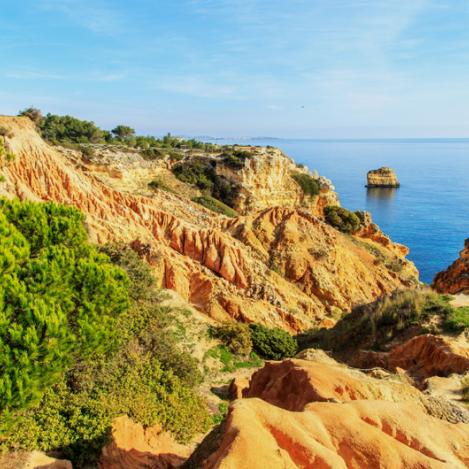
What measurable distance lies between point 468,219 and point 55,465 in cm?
8998

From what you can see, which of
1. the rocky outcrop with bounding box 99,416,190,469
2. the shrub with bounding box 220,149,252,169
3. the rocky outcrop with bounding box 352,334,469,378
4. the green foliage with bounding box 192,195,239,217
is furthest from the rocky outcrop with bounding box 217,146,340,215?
the rocky outcrop with bounding box 99,416,190,469

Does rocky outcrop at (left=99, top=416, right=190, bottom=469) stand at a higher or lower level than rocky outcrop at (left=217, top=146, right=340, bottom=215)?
lower

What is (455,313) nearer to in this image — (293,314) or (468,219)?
(293,314)

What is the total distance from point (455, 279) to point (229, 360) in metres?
20.8

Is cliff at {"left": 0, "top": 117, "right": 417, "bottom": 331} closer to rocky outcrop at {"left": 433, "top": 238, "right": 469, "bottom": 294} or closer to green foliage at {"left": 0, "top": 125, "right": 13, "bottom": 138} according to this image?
green foliage at {"left": 0, "top": 125, "right": 13, "bottom": 138}

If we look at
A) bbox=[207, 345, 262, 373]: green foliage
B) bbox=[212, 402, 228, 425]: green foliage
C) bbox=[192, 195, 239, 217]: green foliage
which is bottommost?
bbox=[207, 345, 262, 373]: green foliage

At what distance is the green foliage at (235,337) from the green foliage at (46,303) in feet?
30.1

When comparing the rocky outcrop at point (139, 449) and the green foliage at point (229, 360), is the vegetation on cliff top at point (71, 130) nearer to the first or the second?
the green foliage at point (229, 360)

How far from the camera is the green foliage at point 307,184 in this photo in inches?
2415

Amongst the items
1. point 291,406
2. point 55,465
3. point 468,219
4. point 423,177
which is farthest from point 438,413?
point 423,177

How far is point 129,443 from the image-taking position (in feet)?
37.8

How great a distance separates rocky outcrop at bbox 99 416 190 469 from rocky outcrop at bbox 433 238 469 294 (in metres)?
26.0

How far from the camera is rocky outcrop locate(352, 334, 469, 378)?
45.6 ft

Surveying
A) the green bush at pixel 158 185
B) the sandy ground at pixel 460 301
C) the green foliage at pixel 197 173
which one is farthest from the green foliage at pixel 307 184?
the sandy ground at pixel 460 301
